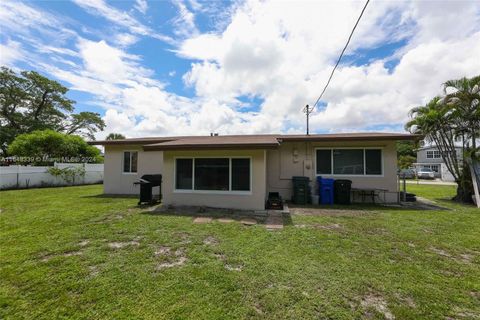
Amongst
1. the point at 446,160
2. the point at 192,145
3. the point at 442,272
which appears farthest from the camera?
the point at 446,160

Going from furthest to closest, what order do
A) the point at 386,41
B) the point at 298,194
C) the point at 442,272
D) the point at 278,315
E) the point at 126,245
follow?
1. the point at 298,194
2. the point at 386,41
3. the point at 126,245
4. the point at 442,272
5. the point at 278,315

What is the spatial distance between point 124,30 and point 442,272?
11.7 meters

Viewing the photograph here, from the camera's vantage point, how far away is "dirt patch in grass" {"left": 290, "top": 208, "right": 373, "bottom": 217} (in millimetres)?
7273

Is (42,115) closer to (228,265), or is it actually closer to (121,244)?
(121,244)

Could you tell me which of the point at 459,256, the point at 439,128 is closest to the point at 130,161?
the point at 459,256

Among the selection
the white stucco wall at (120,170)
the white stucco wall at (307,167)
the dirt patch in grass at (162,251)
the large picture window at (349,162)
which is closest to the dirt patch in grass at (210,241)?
the dirt patch in grass at (162,251)

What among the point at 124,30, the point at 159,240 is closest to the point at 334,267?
the point at 159,240

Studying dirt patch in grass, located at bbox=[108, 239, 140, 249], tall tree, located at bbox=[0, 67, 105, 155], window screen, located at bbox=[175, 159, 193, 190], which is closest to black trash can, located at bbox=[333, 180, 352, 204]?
window screen, located at bbox=[175, 159, 193, 190]

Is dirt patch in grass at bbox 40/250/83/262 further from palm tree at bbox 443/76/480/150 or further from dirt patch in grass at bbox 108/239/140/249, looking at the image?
palm tree at bbox 443/76/480/150

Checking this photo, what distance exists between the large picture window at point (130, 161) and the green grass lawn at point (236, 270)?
18.8ft

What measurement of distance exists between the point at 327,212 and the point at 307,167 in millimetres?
2758

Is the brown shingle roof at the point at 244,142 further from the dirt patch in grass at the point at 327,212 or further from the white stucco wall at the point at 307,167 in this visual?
the dirt patch in grass at the point at 327,212

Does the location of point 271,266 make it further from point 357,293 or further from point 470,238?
point 470,238

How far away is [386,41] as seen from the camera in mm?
8367
